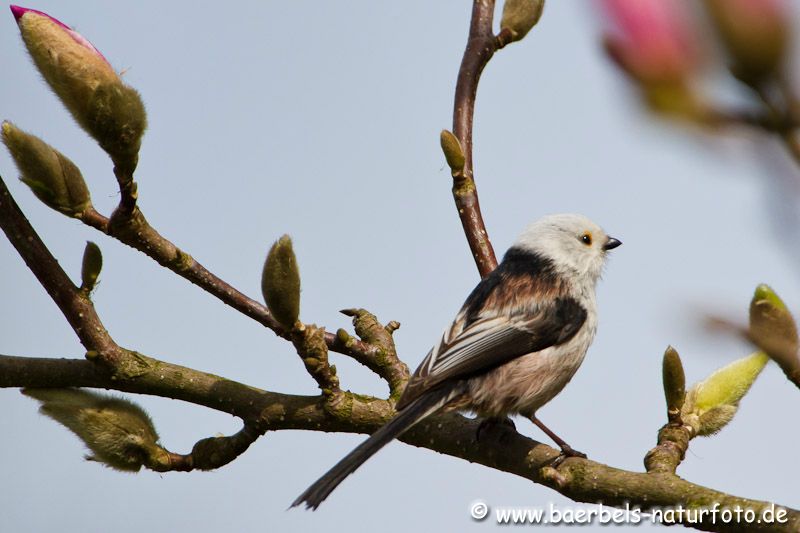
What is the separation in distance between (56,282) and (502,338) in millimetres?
2163

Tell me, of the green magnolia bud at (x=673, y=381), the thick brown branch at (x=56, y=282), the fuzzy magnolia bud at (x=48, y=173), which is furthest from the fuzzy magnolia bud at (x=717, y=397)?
the fuzzy magnolia bud at (x=48, y=173)

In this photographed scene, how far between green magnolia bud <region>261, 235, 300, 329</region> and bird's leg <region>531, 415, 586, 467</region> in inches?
36.5

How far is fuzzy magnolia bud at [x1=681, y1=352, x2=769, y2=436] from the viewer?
2916mm

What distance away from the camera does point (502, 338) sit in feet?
14.3

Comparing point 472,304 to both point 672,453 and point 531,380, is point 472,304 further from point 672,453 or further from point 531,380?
point 672,453

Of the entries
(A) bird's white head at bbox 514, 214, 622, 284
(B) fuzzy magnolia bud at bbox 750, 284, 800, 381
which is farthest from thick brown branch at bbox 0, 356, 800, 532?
(A) bird's white head at bbox 514, 214, 622, 284

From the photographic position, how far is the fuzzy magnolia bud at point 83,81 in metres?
2.33

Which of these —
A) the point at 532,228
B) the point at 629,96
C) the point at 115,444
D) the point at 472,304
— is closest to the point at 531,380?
the point at 472,304

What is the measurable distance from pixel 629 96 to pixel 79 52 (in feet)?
6.51

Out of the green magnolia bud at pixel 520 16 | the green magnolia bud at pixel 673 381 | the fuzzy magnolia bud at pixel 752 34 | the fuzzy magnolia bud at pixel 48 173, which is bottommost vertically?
the fuzzy magnolia bud at pixel 752 34

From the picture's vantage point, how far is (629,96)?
2.24 feet

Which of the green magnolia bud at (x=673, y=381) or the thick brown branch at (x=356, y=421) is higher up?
the green magnolia bud at (x=673, y=381)

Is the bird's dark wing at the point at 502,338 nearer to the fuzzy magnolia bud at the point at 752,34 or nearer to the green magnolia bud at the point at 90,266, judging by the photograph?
the green magnolia bud at the point at 90,266

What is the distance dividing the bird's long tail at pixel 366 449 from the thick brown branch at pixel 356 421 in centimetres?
7
